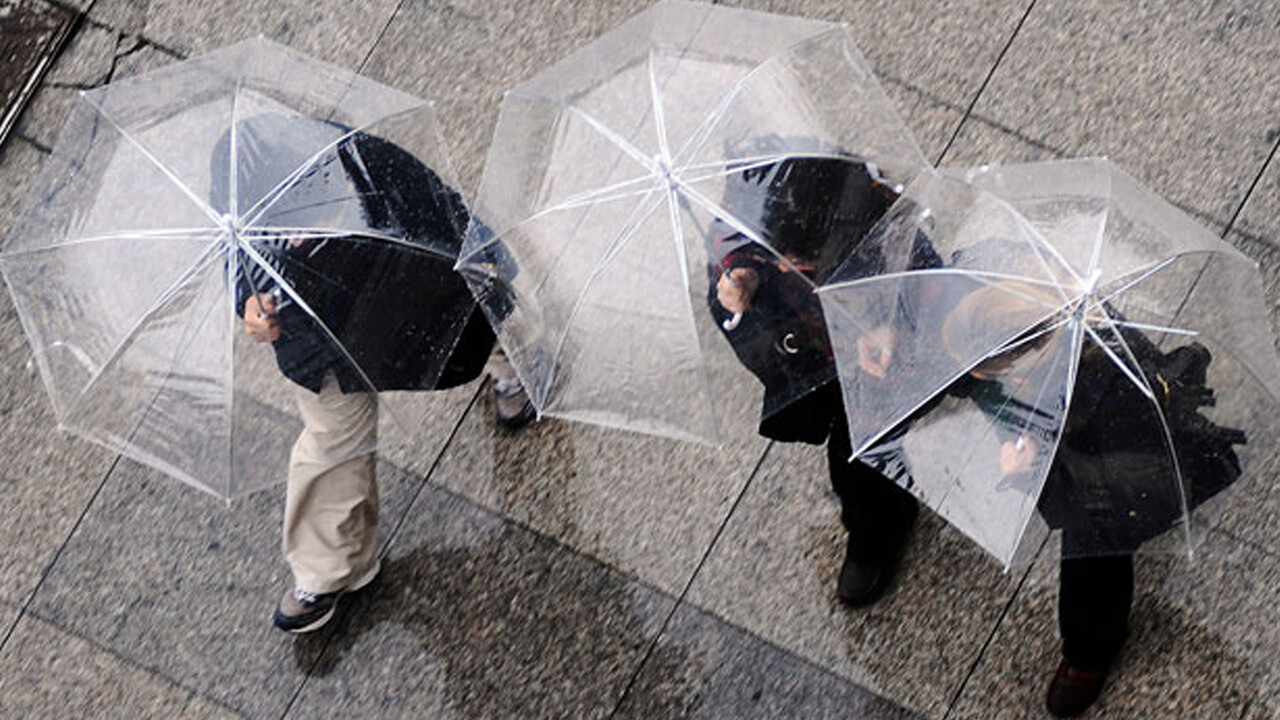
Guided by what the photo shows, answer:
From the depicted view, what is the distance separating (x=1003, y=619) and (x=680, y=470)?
115 centimetres

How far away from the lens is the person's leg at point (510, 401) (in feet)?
17.8

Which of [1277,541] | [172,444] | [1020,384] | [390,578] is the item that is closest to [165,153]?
[172,444]

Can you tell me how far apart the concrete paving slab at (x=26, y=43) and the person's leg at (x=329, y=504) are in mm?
2036

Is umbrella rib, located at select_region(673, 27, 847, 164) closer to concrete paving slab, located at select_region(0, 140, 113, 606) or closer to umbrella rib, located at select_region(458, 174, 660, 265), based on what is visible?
umbrella rib, located at select_region(458, 174, 660, 265)

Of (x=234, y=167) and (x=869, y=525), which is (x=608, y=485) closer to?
(x=869, y=525)

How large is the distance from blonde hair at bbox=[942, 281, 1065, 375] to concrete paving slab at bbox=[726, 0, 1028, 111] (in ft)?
5.73

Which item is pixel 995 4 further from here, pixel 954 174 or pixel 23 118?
pixel 23 118

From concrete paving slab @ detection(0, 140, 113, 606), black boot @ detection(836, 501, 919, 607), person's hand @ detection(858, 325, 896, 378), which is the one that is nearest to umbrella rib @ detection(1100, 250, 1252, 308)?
person's hand @ detection(858, 325, 896, 378)

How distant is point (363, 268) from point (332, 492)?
104 centimetres

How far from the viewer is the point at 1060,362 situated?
384cm

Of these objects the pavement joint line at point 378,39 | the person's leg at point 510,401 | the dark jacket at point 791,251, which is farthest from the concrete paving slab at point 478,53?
the dark jacket at point 791,251

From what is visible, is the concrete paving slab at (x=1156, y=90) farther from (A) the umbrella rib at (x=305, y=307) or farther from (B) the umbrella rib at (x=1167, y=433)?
(A) the umbrella rib at (x=305, y=307)

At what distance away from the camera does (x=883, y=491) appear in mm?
5000

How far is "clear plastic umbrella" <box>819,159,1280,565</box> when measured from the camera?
3.86m
